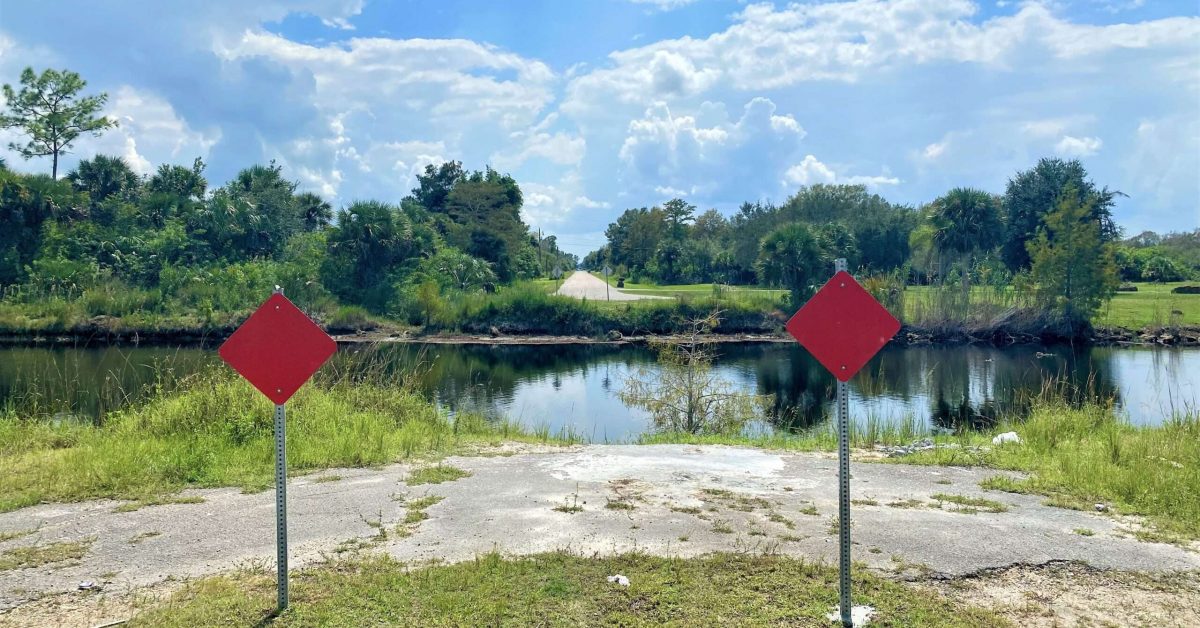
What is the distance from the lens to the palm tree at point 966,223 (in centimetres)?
4275

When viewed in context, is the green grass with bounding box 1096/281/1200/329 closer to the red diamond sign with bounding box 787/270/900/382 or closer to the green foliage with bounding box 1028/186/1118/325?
the green foliage with bounding box 1028/186/1118/325

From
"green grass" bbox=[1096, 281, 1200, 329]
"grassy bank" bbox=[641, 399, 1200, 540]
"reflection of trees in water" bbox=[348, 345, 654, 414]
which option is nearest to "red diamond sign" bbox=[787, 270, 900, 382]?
"grassy bank" bbox=[641, 399, 1200, 540]

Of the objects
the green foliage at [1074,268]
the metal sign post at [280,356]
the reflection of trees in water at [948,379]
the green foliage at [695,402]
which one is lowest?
the reflection of trees in water at [948,379]

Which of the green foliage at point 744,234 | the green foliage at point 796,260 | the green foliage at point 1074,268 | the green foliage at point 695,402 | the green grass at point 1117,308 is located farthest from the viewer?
the green foliage at point 744,234

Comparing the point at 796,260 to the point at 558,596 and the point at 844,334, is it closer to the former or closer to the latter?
the point at 844,334

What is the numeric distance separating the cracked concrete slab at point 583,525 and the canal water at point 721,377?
7141 mm

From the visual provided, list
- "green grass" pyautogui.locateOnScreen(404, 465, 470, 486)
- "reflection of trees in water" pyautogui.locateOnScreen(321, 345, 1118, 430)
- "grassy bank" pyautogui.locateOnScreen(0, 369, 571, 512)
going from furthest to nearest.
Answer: "reflection of trees in water" pyautogui.locateOnScreen(321, 345, 1118, 430) < "green grass" pyautogui.locateOnScreen(404, 465, 470, 486) < "grassy bank" pyautogui.locateOnScreen(0, 369, 571, 512)

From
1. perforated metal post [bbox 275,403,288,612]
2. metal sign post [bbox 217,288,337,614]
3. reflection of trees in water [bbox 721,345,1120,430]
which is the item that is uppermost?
metal sign post [bbox 217,288,337,614]

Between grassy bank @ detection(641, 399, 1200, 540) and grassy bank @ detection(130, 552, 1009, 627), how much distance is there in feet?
10.8

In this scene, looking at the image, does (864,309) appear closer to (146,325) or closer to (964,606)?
(964,606)

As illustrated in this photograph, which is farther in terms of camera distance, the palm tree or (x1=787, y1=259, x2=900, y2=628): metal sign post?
the palm tree

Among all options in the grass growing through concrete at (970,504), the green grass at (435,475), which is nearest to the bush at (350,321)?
the green grass at (435,475)

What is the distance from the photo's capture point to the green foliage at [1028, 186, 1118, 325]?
127ft

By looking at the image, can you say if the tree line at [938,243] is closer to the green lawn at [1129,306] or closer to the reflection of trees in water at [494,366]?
the green lawn at [1129,306]
